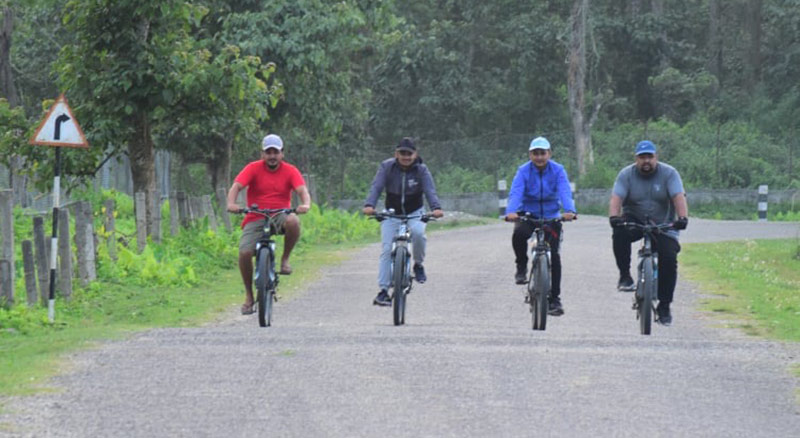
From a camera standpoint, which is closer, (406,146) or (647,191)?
(647,191)

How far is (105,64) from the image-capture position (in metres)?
22.2

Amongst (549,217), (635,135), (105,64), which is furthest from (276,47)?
(635,135)

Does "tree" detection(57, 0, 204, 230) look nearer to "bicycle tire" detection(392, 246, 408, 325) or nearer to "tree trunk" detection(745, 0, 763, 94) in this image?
"bicycle tire" detection(392, 246, 408, 325)

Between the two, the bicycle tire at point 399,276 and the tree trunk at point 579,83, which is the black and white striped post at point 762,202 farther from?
the bicycle tire at point 399,276

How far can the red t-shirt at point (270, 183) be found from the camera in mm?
14461

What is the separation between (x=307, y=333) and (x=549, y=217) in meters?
2.52

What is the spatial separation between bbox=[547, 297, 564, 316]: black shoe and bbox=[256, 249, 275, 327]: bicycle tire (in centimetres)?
268

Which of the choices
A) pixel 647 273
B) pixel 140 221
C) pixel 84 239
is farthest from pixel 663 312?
pixel 140 221

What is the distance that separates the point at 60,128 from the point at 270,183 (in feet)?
11.0

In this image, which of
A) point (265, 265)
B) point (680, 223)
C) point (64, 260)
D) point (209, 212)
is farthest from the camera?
point (209, 212)

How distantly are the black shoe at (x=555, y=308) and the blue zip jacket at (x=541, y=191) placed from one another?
32.4 inches

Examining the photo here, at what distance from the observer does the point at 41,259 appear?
16.8m

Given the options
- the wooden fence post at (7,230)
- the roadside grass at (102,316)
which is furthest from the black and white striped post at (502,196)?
the wooden fence post at (7,230)

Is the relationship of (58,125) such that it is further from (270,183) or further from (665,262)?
(665,262)
